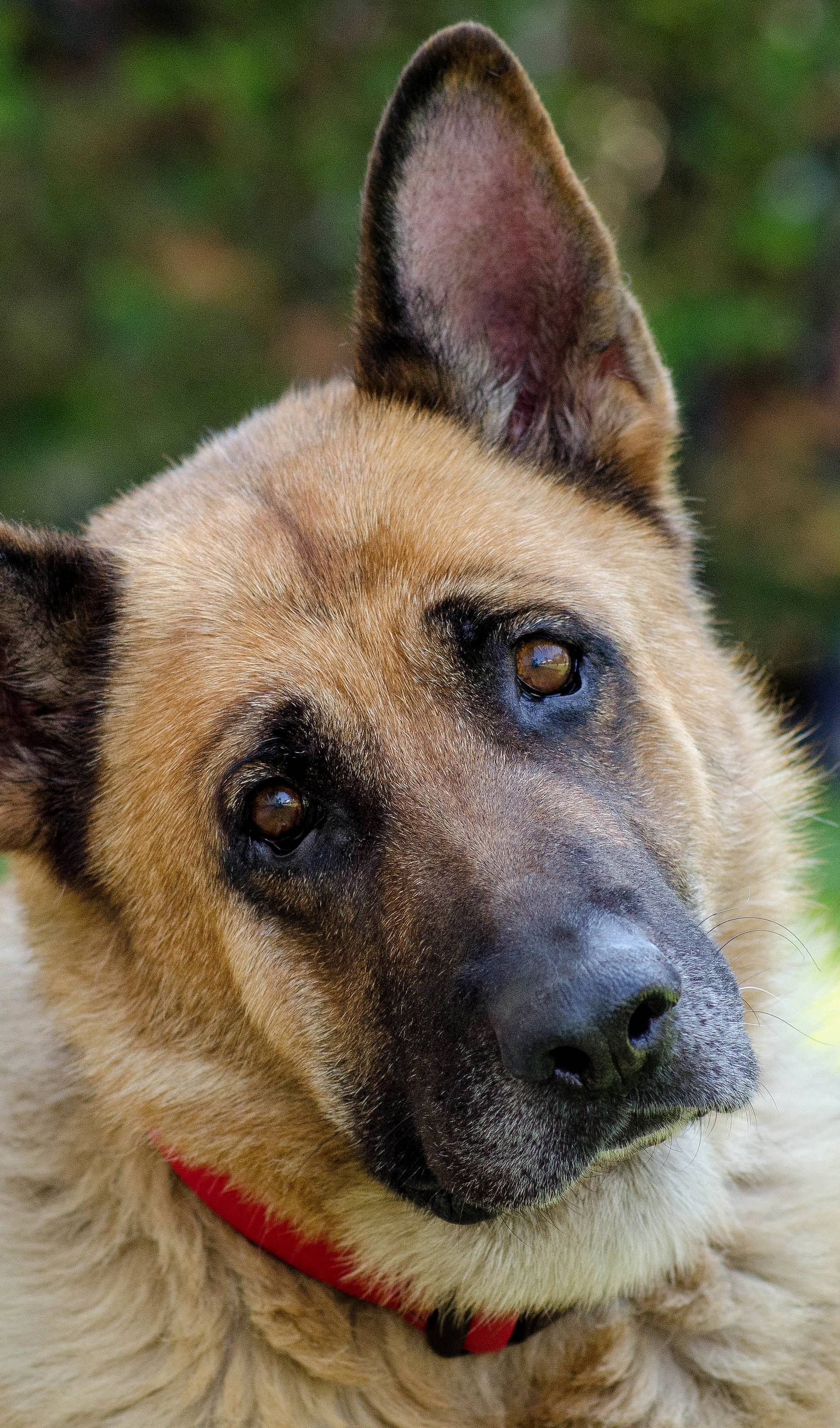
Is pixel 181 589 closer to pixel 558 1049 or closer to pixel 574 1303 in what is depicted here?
pixel 558 1049

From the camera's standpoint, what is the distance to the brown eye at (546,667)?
2.89 meters

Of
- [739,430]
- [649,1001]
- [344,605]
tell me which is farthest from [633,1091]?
[739,430]

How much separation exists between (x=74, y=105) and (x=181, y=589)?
875 centimetres

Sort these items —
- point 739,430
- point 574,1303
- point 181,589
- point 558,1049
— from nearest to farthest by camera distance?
point 558,1049, point 574,1303, point 181,589, point 739,430

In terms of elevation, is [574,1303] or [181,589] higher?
[181,589]

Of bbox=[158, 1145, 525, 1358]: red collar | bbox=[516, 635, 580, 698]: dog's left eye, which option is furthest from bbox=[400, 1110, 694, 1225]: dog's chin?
bbox=[516, 635, 580, 698]: dog's left eye

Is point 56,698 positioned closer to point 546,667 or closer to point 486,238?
point 546,667

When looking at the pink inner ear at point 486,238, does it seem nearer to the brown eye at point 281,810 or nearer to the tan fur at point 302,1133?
the tan fur at point 302,1133

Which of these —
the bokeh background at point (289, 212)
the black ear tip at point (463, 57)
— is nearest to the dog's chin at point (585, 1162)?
the black ear tip at point (463, 57)

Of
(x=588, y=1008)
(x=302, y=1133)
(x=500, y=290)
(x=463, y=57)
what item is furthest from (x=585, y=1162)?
(x=463, y=57)

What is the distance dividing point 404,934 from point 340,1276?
0.81 metres

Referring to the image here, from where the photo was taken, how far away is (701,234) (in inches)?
425

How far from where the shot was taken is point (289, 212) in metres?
10.6

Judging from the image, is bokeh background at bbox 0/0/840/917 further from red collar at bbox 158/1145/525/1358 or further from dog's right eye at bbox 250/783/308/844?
red collar at bbox 158/1145/525/1358
